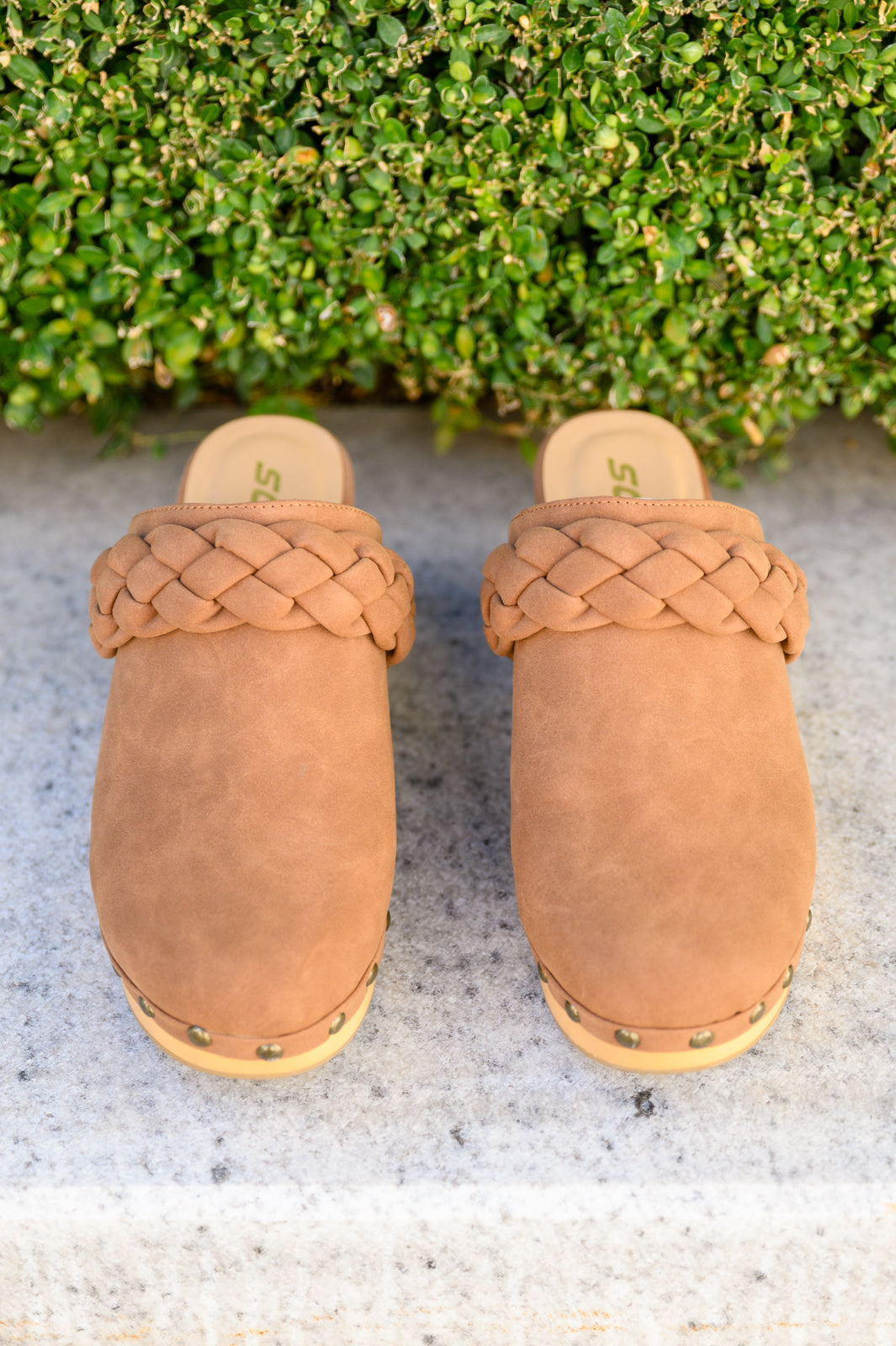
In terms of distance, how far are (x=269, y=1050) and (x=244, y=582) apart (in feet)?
1.60

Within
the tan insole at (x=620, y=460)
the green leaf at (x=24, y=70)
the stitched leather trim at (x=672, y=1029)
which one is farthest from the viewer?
the tan insole at (x=620, y=460)

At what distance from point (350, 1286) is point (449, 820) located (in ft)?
1.72

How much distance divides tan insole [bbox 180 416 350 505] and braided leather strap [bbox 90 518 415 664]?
24 cm

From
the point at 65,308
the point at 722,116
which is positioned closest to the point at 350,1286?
the point at 65,308

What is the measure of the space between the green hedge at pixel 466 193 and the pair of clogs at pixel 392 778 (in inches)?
17.2

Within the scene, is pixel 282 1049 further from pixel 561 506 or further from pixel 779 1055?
pixel 561 506

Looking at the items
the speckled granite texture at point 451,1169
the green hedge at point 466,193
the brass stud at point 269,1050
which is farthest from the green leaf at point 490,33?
the brass stud at point 269,1050

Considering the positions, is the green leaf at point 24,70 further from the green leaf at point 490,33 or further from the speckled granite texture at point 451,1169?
the speckled granite texture at point 451,1169

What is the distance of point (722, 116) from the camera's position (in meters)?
1.24

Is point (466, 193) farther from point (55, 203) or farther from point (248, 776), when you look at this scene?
point (248, 776)

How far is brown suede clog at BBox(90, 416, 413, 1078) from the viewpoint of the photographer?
912 millimetres

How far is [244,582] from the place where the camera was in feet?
3.54

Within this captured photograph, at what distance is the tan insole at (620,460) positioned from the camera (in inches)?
53.4

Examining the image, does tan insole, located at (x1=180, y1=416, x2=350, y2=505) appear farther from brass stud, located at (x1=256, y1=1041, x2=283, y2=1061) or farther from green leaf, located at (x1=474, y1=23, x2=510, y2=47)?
brass stud, located at (x1=256, y1=1041, x2=283, y2=1061)
